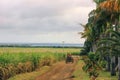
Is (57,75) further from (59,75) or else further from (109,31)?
(109,31)

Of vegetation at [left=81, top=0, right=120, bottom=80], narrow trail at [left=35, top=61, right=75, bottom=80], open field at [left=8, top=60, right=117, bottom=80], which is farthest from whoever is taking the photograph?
narrow trail at [left=35, top=61, right=75, bottom=80]

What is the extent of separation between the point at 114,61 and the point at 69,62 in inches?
1321

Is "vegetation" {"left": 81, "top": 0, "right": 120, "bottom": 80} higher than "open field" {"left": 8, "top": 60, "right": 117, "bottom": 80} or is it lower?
higher

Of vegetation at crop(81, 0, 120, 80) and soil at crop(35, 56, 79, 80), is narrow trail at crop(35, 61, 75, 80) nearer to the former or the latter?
soil at crop(35, 56, 79, 80)

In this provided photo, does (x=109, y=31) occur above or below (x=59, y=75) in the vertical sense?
above

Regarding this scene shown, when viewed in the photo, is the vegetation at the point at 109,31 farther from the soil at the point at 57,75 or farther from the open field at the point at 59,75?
the soil at the point at 57,75

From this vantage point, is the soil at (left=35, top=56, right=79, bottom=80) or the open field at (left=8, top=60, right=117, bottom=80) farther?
the soil at (left=35, top=56, right=79, bottom=80)

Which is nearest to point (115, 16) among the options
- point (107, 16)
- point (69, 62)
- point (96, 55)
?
point (107, 16)

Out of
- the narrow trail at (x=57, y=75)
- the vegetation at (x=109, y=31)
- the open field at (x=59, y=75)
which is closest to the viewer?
the vegetation at (x=109, y=31)

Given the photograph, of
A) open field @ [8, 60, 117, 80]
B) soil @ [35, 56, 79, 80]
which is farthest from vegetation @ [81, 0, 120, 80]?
soil @ [35, 56, 79, 80]

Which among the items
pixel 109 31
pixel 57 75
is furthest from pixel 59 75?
pixel 109 31

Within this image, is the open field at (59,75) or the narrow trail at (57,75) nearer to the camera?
the open field at (59,75)

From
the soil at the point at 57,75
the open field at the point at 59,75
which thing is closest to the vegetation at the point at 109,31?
the open field at the point at 59,75

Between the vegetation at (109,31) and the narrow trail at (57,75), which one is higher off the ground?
the vegetation at (109,31)
